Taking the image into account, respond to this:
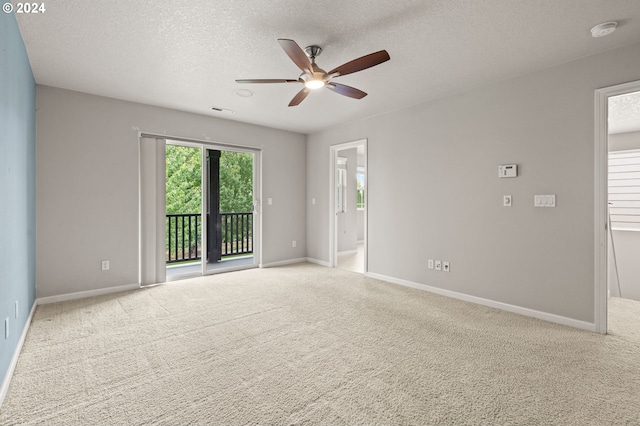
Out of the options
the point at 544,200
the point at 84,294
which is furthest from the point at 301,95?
the point at 84,294

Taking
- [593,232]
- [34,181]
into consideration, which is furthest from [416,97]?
[34,181]

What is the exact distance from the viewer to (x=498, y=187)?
3.34m

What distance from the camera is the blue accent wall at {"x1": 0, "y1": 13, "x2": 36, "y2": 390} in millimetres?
1925

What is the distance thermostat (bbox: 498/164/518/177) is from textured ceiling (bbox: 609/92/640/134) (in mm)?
1222

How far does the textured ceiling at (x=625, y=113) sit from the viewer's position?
10.9ft

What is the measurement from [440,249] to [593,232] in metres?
1.50

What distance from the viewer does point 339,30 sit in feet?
7.72

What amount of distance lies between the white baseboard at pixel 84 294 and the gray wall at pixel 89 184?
5cm

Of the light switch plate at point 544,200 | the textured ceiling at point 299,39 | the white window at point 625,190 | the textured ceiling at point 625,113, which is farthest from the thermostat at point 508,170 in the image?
the white window at point 625,190

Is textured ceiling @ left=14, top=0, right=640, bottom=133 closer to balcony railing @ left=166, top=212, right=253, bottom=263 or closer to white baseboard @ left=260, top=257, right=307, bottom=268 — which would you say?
balcony railing @ left=166, top=212, right=253, bottom=263

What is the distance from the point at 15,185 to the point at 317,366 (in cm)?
274

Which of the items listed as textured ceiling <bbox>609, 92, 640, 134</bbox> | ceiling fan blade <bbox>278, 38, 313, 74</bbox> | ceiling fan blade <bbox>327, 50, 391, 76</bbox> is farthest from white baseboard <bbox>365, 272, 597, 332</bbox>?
ceiling fan blade <bbox>278, 38, 313, 74</bbox>

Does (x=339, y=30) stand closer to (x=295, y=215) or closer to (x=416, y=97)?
(x=416, y=97)

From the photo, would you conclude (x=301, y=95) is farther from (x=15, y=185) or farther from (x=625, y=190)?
(x=625, y=190)
